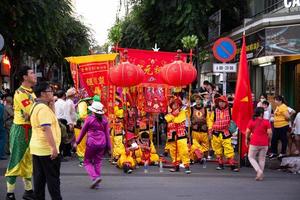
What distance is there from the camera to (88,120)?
1087cm

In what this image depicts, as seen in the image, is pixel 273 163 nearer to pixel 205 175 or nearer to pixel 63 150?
pixel 205 175

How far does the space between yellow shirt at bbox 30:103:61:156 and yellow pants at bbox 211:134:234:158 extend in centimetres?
629

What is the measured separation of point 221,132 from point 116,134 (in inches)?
97.6

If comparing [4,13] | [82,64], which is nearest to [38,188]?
[82,64]

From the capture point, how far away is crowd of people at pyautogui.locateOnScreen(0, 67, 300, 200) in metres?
7.98

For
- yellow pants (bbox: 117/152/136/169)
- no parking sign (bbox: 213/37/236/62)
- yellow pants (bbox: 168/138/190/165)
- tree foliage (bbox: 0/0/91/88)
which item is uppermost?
tree foliage (bbox: 0/0/91/88)

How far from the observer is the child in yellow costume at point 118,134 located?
45.3 ft

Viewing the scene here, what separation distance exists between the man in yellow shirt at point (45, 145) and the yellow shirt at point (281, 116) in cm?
914

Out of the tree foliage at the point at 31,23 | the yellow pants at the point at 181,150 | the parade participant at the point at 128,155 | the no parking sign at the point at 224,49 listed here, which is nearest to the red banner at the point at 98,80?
the parade participant at the point at 128,155

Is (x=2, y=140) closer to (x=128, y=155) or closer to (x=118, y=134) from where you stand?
(x=118, y=134)

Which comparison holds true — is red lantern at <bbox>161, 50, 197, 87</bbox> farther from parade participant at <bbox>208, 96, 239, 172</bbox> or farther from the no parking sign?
the no parking sign

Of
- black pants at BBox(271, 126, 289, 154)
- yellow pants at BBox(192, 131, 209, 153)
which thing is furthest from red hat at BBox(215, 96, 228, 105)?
black pants at BBox(271, 126, 289, 154)

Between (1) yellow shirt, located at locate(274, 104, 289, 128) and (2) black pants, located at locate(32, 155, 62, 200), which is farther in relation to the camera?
(1) yellow shirt, located at locate(274, 104, 289, 128)

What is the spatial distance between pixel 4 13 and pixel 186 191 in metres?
11.0
